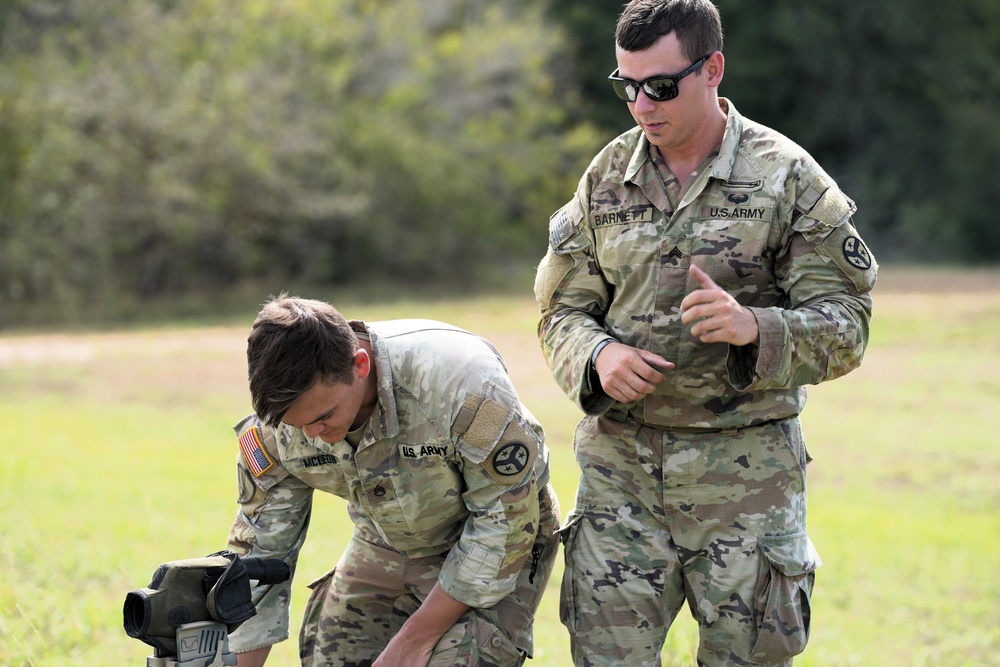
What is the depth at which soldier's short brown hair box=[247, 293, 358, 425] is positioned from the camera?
124 inches

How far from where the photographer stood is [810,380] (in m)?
3.38

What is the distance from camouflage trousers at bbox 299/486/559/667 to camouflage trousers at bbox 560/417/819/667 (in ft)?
0.50

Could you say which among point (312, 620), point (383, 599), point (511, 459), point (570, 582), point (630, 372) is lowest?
point (312, 620)

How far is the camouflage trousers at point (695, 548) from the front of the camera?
3.50 meters

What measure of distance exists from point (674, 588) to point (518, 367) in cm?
1277

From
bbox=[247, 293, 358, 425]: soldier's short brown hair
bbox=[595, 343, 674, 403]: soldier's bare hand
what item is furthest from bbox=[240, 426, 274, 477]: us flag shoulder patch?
bbox=[595, 343, 674, 403]: soldier's bare hand

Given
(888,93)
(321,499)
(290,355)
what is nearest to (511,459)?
(290,355)

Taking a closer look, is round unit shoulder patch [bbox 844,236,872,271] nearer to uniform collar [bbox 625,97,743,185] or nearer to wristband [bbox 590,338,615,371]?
uniform collar [bbox 625,97,743,185]

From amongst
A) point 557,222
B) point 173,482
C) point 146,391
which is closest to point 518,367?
point 146,391

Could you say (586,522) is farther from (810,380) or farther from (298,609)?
(298,609)

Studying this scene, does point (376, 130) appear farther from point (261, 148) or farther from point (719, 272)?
point (719, 272)

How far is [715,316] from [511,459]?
0.72 meters

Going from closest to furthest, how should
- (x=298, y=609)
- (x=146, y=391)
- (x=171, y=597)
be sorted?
(x=171, y=597)
(x=298, y=609)
(x=146, y=391)

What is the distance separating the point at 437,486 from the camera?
3617 millimetres
